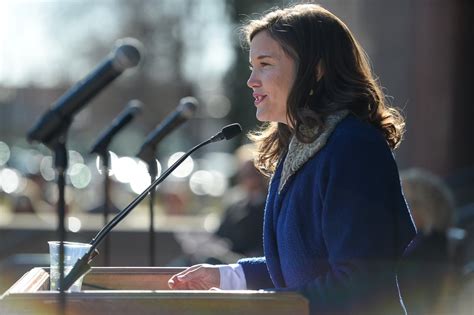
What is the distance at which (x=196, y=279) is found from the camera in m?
2.89

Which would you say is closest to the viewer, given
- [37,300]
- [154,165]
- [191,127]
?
[37,300]

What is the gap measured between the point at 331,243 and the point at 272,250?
0.32m

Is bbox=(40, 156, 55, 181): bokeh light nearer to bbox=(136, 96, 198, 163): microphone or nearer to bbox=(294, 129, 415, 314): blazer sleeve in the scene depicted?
bbox=(136, 96, 198, 163): microphone

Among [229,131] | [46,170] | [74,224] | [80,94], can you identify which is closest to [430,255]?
[229,131]

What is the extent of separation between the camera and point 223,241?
7.48 meters

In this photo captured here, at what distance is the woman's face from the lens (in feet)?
9.31

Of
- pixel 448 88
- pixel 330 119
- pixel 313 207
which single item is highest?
pixel 448 88

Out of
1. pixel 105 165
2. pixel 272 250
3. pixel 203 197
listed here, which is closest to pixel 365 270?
pixel 272 250

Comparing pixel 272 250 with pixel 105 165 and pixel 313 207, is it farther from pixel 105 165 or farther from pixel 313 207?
pixel 105 165

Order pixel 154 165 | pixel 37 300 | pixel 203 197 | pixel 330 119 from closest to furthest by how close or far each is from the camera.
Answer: pixel 37 300 → pixel 330 119 → pixel 154 165 → pixel 203 197

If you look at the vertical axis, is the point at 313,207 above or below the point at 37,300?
above

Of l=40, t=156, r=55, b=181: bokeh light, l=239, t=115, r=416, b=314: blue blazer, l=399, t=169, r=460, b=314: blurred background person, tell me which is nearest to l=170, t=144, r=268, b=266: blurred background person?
l=399, t=169, r=460, b=314: blurred background person

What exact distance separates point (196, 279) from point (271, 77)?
0.63m

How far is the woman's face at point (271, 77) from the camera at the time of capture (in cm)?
284
